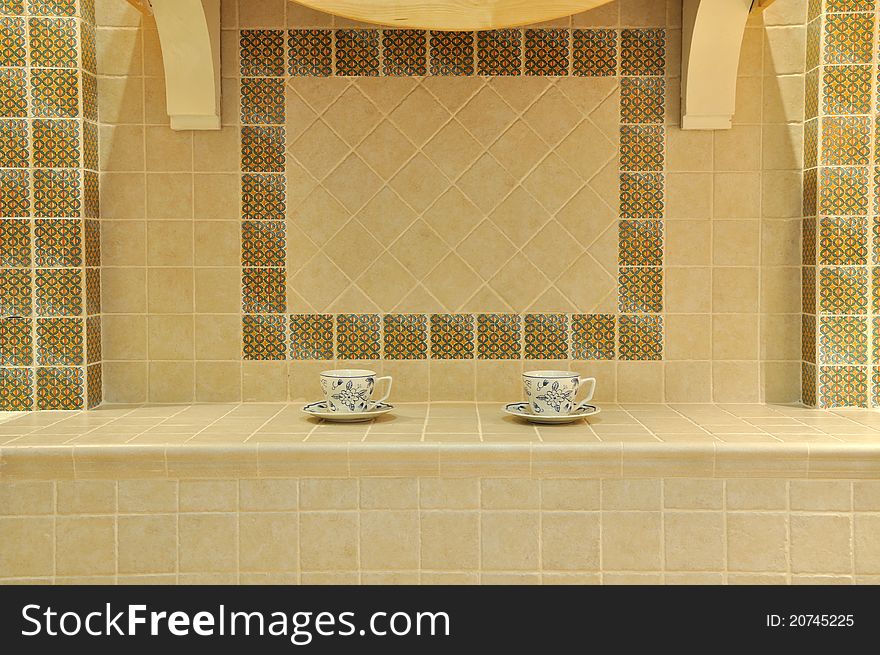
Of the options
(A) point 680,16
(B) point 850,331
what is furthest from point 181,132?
(B) point 850,331

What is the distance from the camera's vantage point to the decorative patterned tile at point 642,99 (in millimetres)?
2146

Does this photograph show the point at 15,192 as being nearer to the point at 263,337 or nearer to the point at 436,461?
the point at 263,337

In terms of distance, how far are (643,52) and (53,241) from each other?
148cm

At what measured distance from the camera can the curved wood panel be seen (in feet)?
5.79

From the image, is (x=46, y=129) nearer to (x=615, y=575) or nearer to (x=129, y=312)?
(x=129, y=312)

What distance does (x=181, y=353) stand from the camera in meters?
2.20

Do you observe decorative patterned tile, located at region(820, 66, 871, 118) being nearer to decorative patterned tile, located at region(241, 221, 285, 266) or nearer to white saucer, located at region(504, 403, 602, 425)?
white saucer, located at region(504, 403, 602, 425)

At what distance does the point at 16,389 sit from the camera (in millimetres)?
2061

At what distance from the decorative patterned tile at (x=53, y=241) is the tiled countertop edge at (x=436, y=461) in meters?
0.56

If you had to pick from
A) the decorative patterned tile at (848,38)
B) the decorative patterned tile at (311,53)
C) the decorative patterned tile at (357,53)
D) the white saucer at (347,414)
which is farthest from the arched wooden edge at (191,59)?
the decorative patterned tile at (848,38)

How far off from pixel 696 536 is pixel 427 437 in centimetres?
55

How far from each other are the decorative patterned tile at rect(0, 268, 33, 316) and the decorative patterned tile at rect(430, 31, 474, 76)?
3.57 ft

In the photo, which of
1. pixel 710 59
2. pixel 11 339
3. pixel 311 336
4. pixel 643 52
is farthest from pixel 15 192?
pixel 710 59

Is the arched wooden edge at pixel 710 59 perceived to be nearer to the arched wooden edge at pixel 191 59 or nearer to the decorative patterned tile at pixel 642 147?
the decorative patterned tile at pixel 642 147
